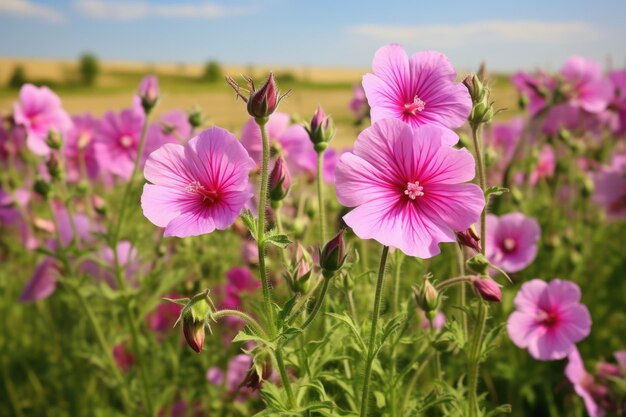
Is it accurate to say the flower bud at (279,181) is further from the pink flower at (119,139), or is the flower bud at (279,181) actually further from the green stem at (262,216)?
the pink flower at (119,139)

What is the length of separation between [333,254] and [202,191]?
0.39 metres

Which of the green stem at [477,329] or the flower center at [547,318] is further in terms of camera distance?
the flower center at [547,318]

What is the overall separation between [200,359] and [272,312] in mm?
1698

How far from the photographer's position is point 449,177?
4.47 ft

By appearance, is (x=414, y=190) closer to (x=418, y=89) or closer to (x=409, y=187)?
(x=409, y=187)

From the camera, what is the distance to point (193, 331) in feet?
Answer: 4.33

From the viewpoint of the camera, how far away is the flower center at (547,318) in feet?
7.22

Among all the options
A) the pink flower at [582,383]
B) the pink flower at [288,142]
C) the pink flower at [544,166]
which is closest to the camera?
the pink flower at [288,142]

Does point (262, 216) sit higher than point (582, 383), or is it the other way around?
point (262, 216)

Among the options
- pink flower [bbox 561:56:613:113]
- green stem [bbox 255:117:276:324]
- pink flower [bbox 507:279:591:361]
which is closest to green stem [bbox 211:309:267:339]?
green stem [bbox 255:117:276:324]

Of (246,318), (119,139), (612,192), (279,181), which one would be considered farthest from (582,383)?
(119,139)

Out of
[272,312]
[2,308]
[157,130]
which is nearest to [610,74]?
[157,130]

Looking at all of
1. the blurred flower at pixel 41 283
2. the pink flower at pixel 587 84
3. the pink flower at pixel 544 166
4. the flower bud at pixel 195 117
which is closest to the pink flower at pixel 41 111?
the blurred flower at pixel 41 283

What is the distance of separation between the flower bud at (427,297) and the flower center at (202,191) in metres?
0.56
